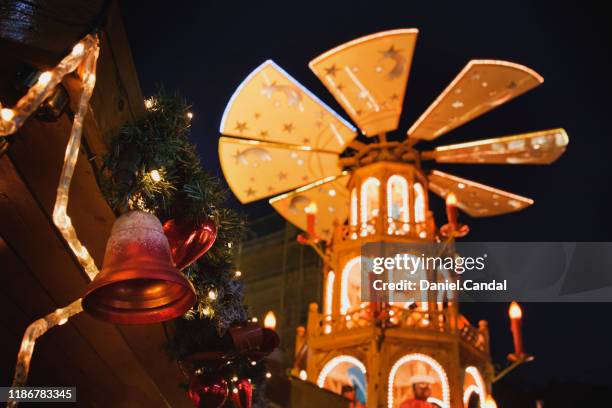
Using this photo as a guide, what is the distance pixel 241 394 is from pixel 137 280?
209cm

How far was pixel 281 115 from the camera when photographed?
14.8 m

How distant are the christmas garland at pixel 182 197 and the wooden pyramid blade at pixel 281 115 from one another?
1049cm

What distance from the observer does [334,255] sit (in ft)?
50.0

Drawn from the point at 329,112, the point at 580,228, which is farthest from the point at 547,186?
the point at 329,112

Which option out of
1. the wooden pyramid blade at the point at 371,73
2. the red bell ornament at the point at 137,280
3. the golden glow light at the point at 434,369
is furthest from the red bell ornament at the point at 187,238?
the wooden pyramid blade at the point at 371,73

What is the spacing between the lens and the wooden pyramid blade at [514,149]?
15.1 meters

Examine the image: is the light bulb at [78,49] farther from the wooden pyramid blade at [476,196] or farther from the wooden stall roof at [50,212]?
the wooden pyramid blade at [476,196]

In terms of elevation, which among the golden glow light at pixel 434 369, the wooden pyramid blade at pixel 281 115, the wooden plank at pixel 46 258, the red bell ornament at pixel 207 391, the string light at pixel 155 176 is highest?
the wooden pyramid blade at pixel 281 115

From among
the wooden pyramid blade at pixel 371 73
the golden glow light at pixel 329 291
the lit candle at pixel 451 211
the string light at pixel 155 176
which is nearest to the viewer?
the string light at pixel 155 176

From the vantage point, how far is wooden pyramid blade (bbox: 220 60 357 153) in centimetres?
1429

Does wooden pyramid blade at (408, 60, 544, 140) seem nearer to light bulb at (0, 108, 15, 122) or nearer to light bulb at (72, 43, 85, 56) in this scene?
light bulb at (72, 43, 85, 56)

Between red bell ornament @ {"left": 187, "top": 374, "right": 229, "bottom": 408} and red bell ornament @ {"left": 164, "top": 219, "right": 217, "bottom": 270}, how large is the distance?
4.38ft

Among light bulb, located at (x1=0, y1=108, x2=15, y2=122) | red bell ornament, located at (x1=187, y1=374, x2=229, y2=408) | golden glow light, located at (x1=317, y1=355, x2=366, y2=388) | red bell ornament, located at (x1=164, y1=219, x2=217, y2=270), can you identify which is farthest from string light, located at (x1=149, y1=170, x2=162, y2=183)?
golden glow light, located at (x1=317, y1=355, x2=366, y2=388)

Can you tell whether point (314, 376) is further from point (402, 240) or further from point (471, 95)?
Result: point (471, 95)
